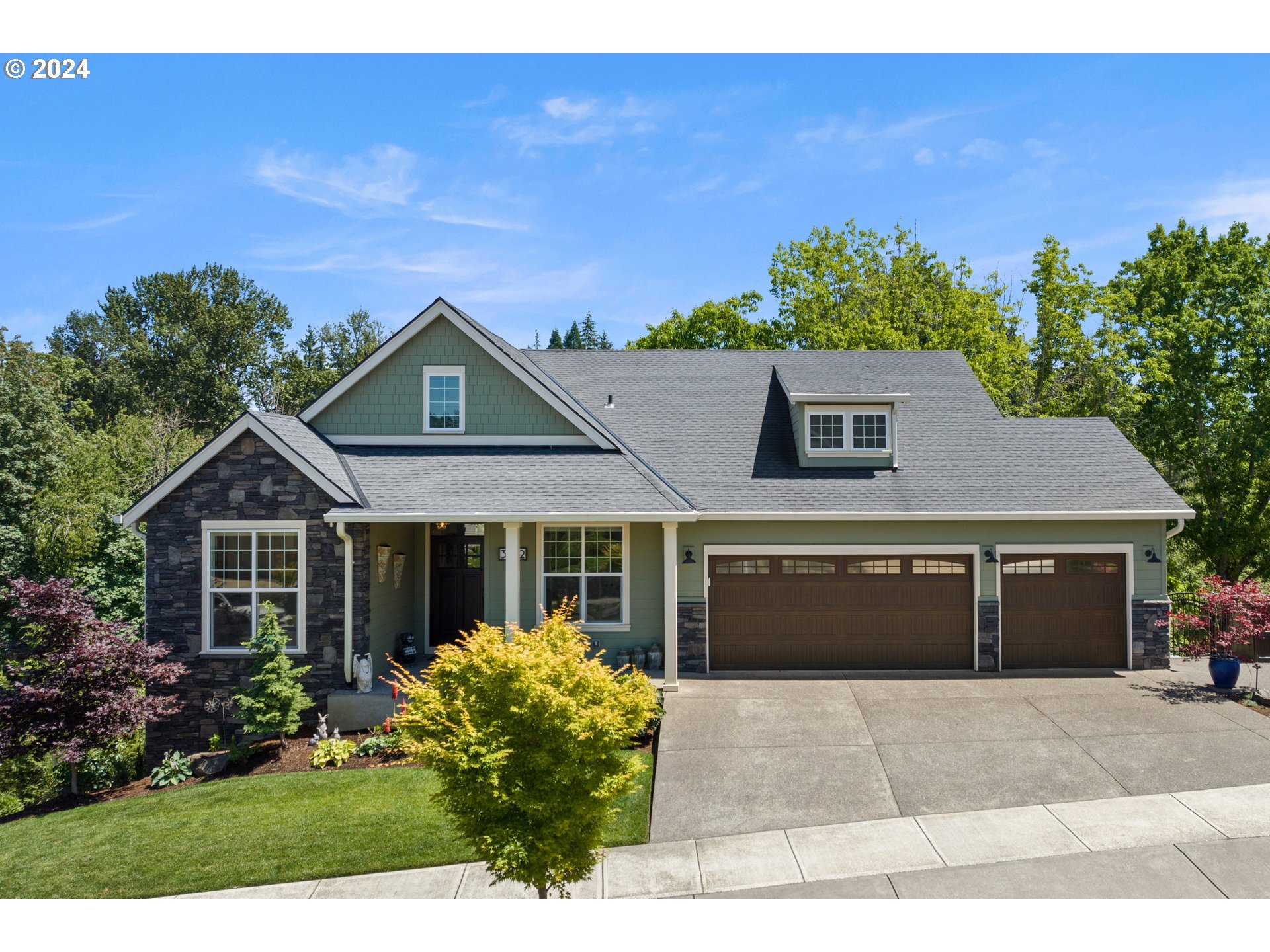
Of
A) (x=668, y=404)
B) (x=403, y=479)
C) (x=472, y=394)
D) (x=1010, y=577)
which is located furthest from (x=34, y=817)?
(x=1010, y=577)

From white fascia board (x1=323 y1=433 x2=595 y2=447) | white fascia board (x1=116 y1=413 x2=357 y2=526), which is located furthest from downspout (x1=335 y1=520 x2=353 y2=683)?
white fascia board (x1=323 y1=433 x2=595 y2=447)

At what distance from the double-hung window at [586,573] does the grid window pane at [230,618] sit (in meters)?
4.96

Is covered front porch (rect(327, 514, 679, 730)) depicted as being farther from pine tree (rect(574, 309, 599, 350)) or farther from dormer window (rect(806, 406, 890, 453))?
pine tree (rect(574, 309, 599, 350))

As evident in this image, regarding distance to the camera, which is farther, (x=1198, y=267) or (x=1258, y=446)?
(x=1198, y=267)

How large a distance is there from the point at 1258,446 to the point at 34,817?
101 ft

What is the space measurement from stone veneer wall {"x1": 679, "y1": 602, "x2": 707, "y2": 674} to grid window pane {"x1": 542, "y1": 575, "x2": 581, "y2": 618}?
2028 mm

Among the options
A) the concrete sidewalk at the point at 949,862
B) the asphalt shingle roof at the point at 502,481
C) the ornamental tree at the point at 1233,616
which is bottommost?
the concrete sidewalk at the point at 949,862

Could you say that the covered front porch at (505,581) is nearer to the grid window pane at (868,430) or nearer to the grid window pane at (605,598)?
the grid window pane at (605,598)

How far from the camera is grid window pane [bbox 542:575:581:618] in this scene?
14273 mm

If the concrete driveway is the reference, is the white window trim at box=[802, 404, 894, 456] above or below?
above

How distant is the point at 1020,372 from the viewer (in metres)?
29.0

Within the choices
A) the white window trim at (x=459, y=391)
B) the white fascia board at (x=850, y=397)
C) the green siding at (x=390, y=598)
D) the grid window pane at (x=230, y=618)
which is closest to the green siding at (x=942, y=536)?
the white fascia board at (x=850, y=397)

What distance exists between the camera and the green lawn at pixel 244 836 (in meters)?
7.98

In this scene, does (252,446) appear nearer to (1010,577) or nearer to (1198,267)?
(1010,577)
